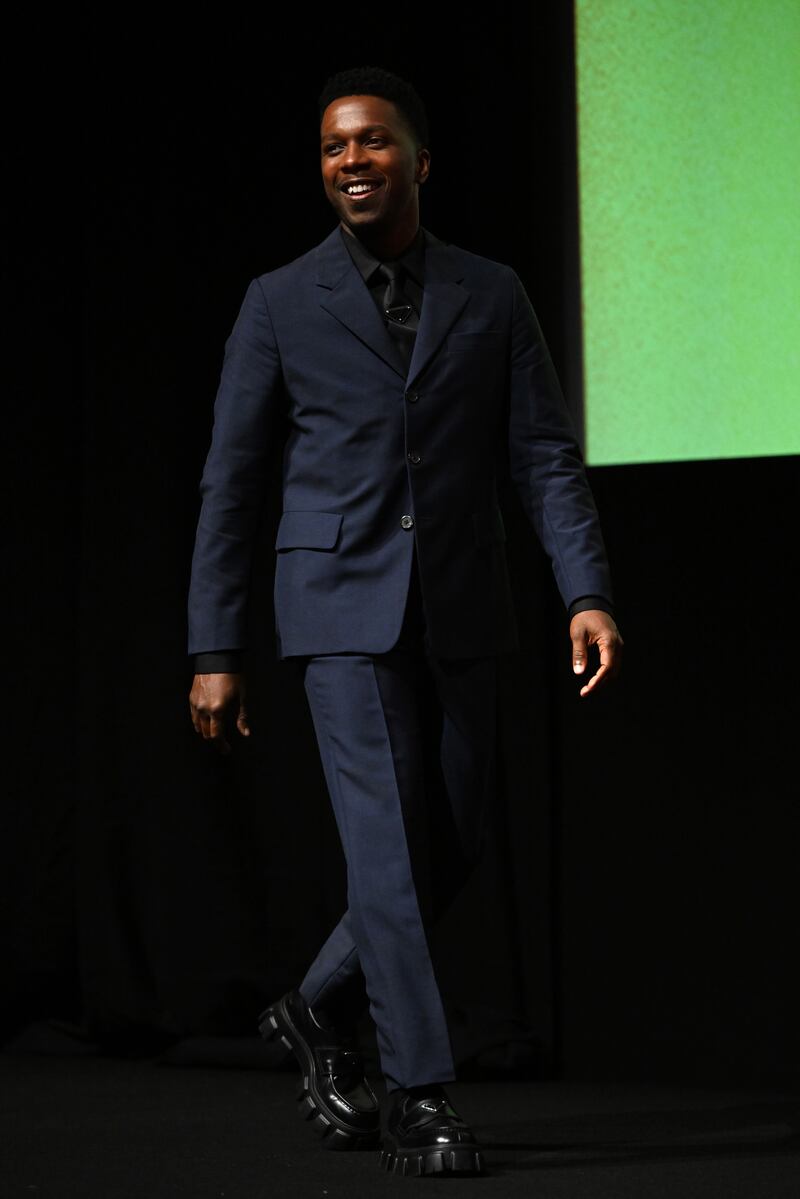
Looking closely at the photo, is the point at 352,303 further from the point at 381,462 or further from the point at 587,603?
the point at 587,603

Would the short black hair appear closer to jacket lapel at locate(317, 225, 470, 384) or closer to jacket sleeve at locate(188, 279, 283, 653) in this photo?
jacket lapel at locate(317, 225, 470, 384)

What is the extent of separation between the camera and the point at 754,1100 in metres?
3.11

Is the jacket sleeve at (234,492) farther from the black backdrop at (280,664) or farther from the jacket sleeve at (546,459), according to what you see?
the black backdrop at (280,664)

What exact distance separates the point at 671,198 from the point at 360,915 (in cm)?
169

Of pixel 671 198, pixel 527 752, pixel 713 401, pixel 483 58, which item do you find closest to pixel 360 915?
pixel 527 752

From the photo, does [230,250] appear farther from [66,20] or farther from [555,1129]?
[555,1129]

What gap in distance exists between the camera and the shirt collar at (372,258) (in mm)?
2508

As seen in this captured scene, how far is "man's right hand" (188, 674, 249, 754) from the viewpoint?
2449mm

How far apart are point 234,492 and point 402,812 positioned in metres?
0.54

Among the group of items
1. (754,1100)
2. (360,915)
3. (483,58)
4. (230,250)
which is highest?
(483,58)

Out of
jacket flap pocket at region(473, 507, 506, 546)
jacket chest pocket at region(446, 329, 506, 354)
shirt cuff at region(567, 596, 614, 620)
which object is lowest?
shirt cuff at region(567, 596, 614, 620)

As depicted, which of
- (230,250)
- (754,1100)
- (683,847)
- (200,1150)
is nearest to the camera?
(200,1150)

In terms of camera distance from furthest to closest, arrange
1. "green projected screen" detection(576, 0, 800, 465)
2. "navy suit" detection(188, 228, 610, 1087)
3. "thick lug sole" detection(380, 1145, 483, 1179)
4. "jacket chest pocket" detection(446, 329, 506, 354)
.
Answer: "green projected screen" detection(576, 0, 800, 465) → "jacket chest pocket" detection(446, 329, 506, 354) → "navy suit" detection(188, 228, 610, 1087) → "thick lug sole" detection(380, 1145, 483, 1179)

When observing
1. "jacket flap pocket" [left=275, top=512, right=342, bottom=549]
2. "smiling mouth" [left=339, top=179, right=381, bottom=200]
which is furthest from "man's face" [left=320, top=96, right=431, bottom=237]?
"jacket flap pocket" [left=275, top=512, right=342, bottom=549]
